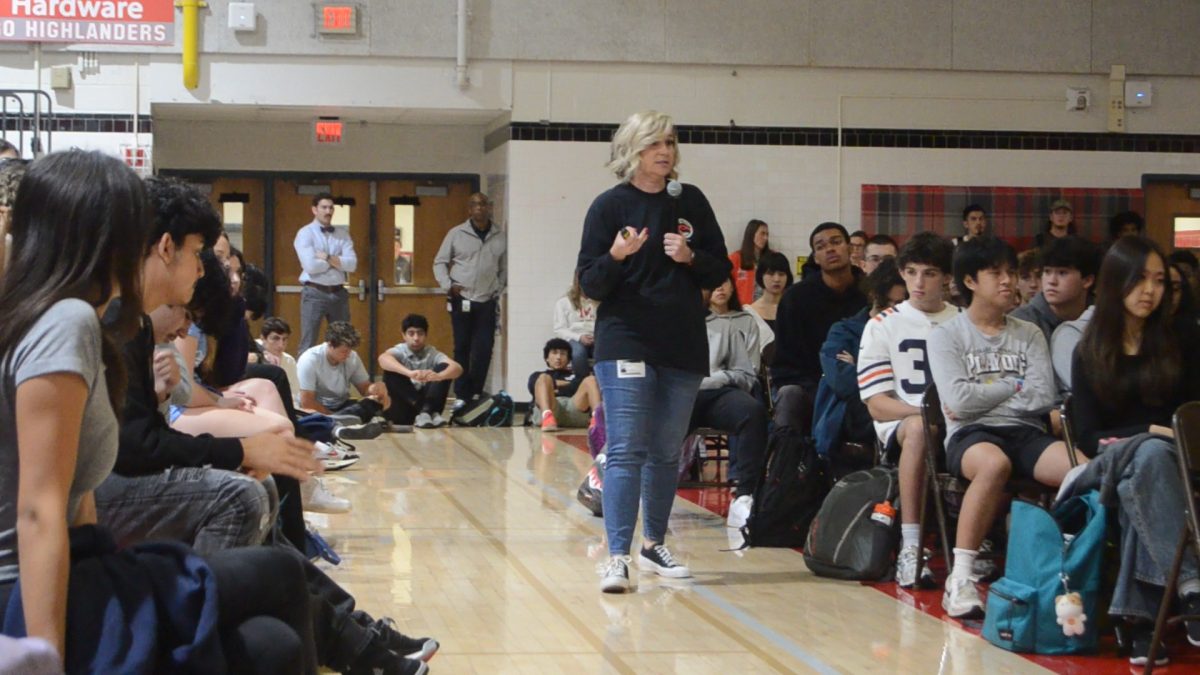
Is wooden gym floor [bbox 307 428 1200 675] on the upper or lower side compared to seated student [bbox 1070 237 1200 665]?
lower

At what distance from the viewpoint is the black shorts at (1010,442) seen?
4.87 metres

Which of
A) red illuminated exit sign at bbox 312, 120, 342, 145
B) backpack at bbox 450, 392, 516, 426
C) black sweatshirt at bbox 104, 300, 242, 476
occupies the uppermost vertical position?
red illuminated exit sign at bbox 312, 120, 342, 145

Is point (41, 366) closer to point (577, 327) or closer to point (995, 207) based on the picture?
point (577, 327)

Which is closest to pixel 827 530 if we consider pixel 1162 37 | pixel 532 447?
pixel 532 447

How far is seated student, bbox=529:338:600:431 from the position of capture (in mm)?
12117

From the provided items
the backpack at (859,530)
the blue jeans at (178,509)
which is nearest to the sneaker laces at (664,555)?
the backpack at (859,530)

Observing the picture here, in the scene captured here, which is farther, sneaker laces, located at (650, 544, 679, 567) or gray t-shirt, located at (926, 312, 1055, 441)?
sneaker laces, located at (650, 544, 679, 567)

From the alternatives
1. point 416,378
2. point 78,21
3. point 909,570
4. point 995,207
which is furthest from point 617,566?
point 995,207

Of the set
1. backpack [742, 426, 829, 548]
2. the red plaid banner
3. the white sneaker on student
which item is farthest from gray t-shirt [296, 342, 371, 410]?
backpack [742, 426, 829, 548]

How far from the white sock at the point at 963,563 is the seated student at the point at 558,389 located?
7.22 meters

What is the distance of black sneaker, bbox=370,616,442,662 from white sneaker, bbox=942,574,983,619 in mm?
1794

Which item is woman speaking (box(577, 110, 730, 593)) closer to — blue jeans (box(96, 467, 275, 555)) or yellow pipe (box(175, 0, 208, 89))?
blue jeans (box(96, 467, 275, 555))

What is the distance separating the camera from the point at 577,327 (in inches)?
480

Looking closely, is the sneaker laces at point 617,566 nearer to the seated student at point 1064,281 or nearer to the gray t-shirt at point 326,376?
the seated student at point 1064,281
